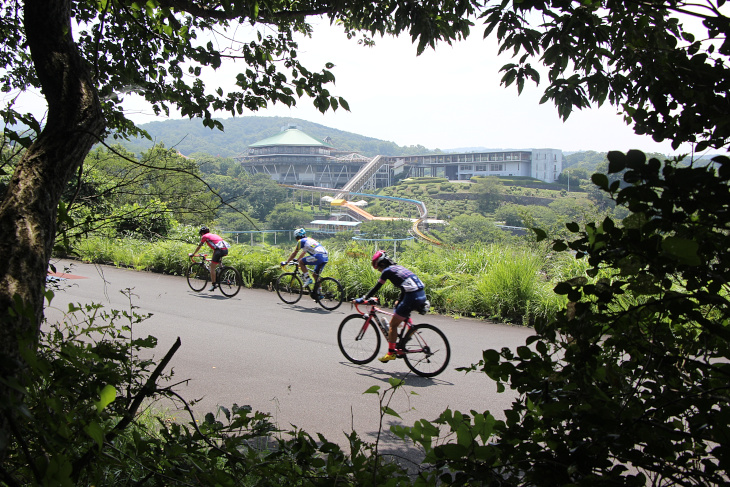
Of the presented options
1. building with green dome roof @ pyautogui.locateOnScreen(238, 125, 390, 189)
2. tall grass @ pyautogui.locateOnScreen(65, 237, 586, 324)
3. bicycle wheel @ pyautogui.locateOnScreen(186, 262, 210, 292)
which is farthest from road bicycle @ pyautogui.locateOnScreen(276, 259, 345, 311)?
building with green dome roof @ pyautogui.locateOnScreen(238, 125, 390, 189)

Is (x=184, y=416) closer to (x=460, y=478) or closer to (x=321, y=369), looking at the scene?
(x=321, y=369)

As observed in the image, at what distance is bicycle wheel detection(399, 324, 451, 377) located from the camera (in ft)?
23.6

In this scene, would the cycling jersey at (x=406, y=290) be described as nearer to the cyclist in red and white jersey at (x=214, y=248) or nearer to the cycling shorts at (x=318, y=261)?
the cycling shorts at (x=318, y=261)

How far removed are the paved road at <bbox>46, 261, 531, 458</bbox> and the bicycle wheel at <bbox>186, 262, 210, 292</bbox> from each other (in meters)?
1.06

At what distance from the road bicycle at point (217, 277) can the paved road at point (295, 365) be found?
22.3 inches

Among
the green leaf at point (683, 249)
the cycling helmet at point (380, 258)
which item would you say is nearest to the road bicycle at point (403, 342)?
the cycling helmet at point (380, 258)

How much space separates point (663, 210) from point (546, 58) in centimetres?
223

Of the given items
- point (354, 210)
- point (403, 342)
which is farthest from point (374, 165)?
point (403, 342)

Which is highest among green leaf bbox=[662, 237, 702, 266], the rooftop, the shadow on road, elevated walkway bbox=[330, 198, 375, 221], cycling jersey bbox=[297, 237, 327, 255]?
the rooftop

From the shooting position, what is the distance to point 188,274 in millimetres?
14375

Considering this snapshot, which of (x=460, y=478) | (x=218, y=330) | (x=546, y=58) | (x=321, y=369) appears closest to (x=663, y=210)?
(x=460, y=478)

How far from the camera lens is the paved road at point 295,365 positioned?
581cm

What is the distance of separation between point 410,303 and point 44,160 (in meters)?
5.70

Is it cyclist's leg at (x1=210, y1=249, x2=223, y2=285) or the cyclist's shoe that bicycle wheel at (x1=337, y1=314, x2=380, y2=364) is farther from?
cyclist's leg at (x1=210, y1=249, x2=223, y2=285)
